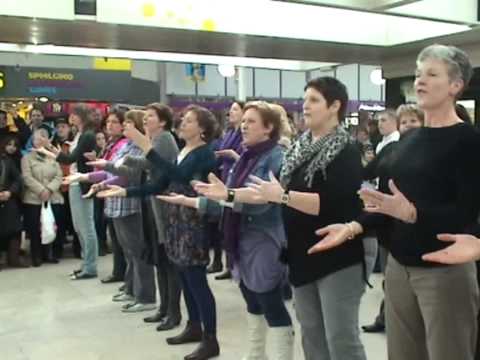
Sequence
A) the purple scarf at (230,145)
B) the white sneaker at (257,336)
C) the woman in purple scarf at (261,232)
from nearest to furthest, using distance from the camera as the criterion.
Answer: the woman in purple scarf at (261,232), the white sneaker at (257,336), the purple scarf at (230,145)

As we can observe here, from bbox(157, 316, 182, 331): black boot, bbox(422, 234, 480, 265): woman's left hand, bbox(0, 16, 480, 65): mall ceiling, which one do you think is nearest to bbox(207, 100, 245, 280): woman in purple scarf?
bbox(157, 316, 182, 331): black boot

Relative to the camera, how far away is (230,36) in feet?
20.5

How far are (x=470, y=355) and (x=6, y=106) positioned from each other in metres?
9.12

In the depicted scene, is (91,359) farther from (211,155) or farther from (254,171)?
(254,171)

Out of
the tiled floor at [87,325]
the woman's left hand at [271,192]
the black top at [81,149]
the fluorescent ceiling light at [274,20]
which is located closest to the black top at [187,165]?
the tiled floor at [87,325]

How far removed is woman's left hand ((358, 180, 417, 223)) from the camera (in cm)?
178

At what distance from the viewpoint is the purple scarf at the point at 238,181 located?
281 centimetres

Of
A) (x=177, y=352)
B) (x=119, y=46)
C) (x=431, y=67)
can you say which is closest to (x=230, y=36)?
(x=119, y=46)

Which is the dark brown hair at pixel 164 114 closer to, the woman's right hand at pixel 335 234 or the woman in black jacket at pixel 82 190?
the woman in black jacket at pixel 82 190

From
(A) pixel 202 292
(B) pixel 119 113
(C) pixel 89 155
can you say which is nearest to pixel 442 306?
(A) pixel 202 292

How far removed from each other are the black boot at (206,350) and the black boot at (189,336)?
259 millimetres

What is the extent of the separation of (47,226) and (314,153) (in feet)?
14.8

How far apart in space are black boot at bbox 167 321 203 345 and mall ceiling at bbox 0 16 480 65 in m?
3.08

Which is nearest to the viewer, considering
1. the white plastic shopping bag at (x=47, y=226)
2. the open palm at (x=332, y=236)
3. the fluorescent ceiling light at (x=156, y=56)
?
the open palm at (x=332, y=236)
